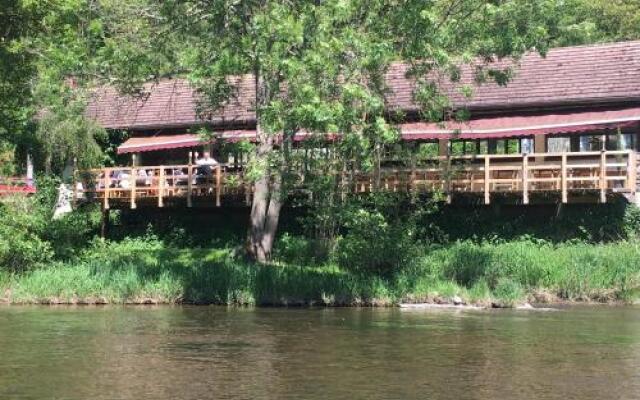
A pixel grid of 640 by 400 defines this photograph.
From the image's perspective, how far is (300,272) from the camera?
71.6ft

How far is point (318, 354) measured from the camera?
14188 mm

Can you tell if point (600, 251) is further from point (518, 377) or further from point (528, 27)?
point (518, 377)

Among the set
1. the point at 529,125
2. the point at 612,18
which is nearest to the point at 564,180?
the point at 529,125

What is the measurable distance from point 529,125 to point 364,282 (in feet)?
25.6

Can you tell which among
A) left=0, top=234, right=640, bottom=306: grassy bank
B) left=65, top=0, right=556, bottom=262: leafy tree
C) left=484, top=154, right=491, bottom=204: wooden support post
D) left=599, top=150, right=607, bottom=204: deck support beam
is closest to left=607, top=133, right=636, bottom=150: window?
left=599, top=150, right=607, bottom=204: deck support beam

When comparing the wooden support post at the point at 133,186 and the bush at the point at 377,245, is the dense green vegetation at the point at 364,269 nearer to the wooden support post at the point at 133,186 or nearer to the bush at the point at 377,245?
the bush at the point at 377,245

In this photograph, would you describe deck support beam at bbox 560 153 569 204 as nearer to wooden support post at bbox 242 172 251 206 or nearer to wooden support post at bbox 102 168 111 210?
wooden support post at bbox 242 172 251 206

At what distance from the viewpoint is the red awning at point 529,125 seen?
25.0m

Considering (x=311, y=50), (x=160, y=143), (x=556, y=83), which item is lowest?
(x=160, y=143)

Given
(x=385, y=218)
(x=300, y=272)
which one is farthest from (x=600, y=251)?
(x=300, y=272)

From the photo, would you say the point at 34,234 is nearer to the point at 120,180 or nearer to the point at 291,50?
the point at 120,180

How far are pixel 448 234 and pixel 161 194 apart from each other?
8.63 metres

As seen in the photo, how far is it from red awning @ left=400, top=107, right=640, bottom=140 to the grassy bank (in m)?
4.00

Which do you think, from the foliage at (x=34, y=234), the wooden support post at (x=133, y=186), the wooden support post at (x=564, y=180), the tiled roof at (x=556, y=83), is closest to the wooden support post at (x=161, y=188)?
the wooden support post at (x=133, y=186)
